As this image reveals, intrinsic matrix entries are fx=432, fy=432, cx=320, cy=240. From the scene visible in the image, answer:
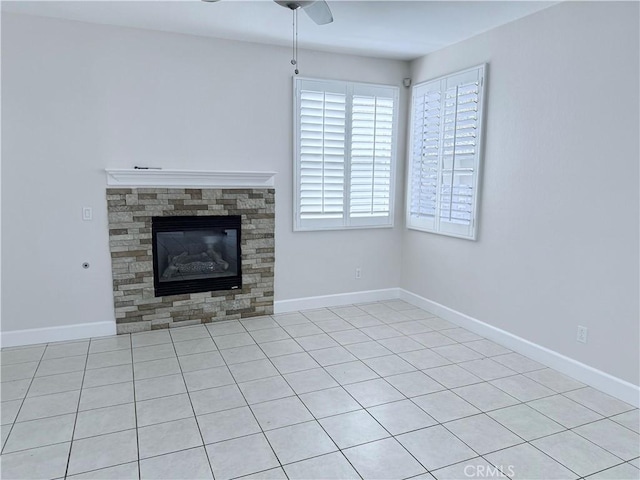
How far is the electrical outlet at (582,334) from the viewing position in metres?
3.06

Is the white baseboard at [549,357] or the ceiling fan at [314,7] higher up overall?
the ceiling fan at [314,7]

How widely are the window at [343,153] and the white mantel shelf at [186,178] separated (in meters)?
0.45

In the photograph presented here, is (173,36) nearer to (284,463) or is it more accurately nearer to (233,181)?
(233,181)

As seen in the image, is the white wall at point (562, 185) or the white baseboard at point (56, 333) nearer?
the white wall at point (562, 185)

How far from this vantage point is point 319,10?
2.75m

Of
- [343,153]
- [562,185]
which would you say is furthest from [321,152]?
[562,185]

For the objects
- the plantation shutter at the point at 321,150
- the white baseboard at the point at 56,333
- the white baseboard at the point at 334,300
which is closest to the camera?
the white baseboard at the point at 56,333

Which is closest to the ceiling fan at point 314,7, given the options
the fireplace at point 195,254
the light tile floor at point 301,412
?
the fireplace at point 195,254

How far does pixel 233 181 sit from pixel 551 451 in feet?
10.7

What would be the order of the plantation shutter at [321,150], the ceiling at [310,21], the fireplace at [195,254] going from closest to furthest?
1. the ceiling at [310,21]
2. the fireplace at [195,254]
3. the plantation shutter at [321,150]

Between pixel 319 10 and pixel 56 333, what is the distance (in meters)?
3.37

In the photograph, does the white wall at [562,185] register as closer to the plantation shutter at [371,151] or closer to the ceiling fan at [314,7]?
the plantation shutter at [371,151]

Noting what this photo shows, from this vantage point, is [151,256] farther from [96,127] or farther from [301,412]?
[301,412]

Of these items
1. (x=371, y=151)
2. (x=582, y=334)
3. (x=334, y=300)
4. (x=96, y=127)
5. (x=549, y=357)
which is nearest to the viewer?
(x=582, y=334)
